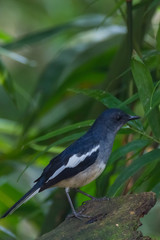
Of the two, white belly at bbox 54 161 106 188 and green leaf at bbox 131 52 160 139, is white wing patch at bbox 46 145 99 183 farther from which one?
green leaf at bbox 131 52 160 139

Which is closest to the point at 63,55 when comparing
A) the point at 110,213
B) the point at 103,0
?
the point at 110,213

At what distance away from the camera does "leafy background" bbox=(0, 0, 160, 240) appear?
3.54 m

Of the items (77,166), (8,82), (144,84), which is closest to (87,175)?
(77,166)

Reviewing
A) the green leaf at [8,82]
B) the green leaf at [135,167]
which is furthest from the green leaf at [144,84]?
the green leaf at [8,82]

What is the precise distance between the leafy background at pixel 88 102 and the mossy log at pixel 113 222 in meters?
0.31

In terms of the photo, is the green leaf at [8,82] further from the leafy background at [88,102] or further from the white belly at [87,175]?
the white belly at [87,175]

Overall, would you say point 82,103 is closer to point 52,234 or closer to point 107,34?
point 107,34

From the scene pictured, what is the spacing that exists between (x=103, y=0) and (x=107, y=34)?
5247 mm

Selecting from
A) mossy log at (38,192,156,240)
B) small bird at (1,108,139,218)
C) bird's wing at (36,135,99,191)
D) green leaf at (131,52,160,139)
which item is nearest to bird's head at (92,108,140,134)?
small bird at (1,108,139,218)

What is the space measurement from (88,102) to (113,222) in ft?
7.94

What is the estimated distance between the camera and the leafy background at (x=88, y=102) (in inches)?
139

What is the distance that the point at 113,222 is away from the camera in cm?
292

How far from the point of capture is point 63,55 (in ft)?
16.8

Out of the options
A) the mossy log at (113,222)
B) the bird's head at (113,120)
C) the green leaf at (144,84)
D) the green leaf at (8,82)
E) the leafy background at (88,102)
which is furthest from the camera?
the green leaf at (8,82)
